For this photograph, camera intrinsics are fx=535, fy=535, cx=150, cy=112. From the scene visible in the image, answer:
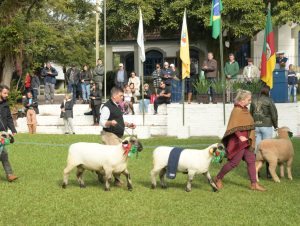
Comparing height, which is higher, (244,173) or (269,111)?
(269,111)

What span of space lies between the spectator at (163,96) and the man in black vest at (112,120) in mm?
11523

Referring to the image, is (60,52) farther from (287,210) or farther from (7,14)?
(287,210)

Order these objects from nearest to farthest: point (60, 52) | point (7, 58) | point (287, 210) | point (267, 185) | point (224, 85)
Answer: point (287, 210) → point (267, 185) → point (224, 85) → point (7, 58) → point (60, 52)

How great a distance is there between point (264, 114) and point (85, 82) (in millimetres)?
14850

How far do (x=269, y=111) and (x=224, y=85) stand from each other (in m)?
8.05

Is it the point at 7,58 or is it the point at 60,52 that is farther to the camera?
the point at 60,52

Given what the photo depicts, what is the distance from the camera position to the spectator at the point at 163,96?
22266mm

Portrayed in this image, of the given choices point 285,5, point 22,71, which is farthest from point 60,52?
point 285,5

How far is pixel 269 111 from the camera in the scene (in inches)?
467

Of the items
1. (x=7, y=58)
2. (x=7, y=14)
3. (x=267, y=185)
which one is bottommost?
(x=267, y=185)

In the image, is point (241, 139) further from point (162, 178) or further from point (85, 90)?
point (85, 90)

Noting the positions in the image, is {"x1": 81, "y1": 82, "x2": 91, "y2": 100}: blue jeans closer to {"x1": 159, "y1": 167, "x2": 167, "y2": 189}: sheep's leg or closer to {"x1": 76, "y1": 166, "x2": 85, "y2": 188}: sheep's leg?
{"x1": 76, "y1": 166, "x2": 85, "y2": 188}: sheep's leg

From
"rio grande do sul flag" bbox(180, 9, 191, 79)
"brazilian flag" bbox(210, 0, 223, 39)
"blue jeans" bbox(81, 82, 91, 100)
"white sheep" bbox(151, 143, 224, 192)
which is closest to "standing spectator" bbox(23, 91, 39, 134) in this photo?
"blue jeans" bbox(81, 82, 91, 100)

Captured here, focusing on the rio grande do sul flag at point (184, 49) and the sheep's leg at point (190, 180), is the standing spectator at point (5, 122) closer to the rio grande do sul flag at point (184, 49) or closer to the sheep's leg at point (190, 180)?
the sheep's leg at point (190, 180)
